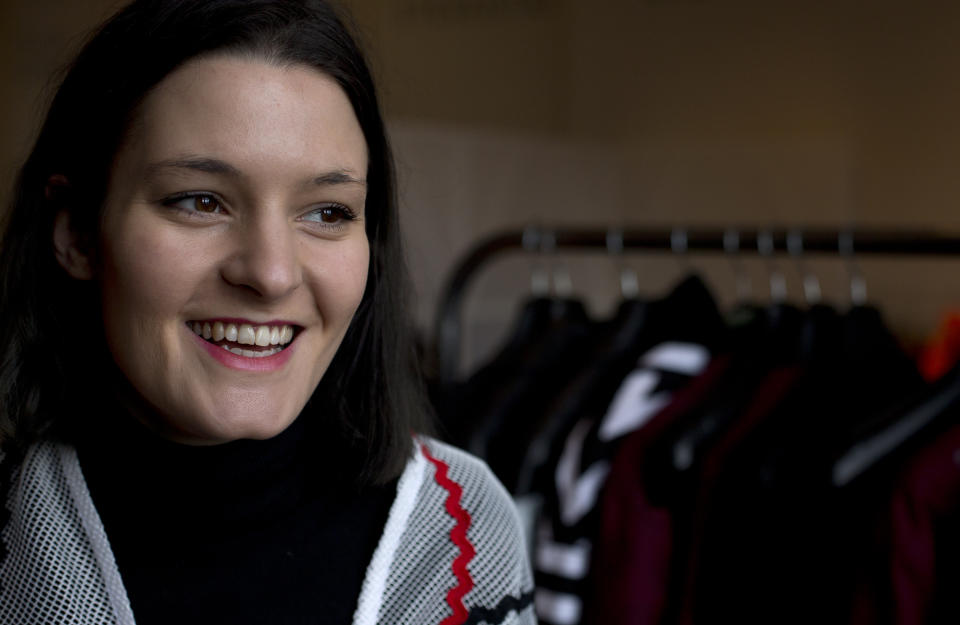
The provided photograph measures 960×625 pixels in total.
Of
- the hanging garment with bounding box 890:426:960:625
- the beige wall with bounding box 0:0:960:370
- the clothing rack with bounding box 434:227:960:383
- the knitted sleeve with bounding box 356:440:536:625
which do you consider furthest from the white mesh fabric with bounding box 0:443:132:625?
the beige wall with bounding box 0:0:960:370

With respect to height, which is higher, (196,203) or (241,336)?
(196,203)

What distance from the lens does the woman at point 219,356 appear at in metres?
0.85

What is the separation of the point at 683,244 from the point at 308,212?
2.97ft

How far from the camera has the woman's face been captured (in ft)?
2.74

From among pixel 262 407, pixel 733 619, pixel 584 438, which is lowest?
pixel 733 619

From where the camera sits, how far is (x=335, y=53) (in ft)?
3.01

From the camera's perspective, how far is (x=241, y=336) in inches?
34.4

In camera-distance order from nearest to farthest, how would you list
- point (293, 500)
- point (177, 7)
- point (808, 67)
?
point (177, 7) < point (293, 500) < point (808, 67)

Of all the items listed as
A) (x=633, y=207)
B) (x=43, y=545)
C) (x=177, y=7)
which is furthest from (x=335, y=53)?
(x=633, y=207)

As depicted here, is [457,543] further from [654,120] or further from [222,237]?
[654,120]

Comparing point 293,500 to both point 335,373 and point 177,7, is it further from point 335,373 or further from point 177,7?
point 177,7

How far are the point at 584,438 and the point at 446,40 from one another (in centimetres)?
282

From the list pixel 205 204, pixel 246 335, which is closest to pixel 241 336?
pixel 246 335

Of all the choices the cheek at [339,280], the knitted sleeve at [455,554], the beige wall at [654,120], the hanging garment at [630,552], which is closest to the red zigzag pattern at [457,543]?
the knitted sleeve at [455,554]
